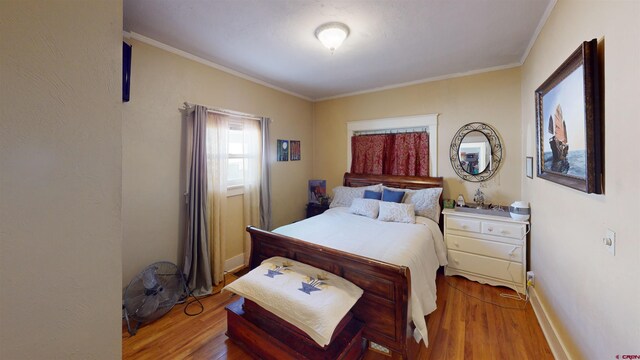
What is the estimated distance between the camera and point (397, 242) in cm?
225

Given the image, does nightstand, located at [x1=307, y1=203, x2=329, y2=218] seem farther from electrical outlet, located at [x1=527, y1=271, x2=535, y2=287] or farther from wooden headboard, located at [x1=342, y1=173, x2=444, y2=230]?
electrical outlet, located at [x1=527, y1=271, x2=535, y2=287]

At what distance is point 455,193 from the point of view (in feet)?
11.0

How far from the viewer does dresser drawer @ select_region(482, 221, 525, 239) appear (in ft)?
8.52

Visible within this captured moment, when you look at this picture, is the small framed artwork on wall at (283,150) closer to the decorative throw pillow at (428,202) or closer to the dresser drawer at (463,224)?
the decorative throw pillow at (428,202)

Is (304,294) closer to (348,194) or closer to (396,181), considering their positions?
(348,194)

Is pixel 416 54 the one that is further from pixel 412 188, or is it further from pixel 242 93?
pixel 242 93

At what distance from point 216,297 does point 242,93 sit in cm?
246

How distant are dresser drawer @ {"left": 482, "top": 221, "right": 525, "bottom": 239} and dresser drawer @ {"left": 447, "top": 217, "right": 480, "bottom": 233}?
7 cm

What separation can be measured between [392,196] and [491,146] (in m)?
1.36

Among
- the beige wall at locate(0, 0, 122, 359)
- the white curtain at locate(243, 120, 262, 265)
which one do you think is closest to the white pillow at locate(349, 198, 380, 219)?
the white curtain at locate(243, 120, 262, 265)

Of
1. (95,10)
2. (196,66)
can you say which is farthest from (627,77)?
(196,66)

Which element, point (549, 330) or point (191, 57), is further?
point (191, 57)

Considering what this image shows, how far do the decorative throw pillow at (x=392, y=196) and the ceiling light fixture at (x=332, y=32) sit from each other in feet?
6.45

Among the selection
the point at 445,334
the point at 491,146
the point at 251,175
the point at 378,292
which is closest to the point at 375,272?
the point at 378,292
